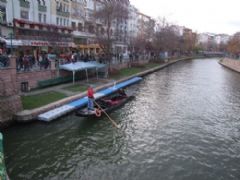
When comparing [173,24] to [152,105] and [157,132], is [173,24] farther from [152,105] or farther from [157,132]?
[157,132]

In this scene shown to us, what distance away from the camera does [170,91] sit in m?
33.0

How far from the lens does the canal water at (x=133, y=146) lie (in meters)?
12.5

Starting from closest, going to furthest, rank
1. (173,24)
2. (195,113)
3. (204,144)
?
1. (204,144)
2. (195,113)
3. (173,24)

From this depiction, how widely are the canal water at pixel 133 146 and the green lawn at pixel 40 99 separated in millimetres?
2327

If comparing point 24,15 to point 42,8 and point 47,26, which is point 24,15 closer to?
point 47,26

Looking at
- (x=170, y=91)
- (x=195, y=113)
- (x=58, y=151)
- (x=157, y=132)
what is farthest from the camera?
(x=170, y=91)

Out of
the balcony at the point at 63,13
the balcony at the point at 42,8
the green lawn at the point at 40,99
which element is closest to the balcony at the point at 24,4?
the balcony at the point at 42,8

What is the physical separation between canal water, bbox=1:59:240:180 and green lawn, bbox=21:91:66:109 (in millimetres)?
2327

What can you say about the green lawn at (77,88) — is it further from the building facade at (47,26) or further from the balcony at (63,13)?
the balcony at (63,13)

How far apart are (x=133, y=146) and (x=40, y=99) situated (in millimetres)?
9677

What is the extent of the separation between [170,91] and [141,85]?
5275mm

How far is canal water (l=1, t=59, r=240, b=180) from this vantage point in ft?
41.1

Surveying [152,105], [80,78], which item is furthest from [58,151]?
[80,78]

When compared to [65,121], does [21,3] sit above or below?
above
